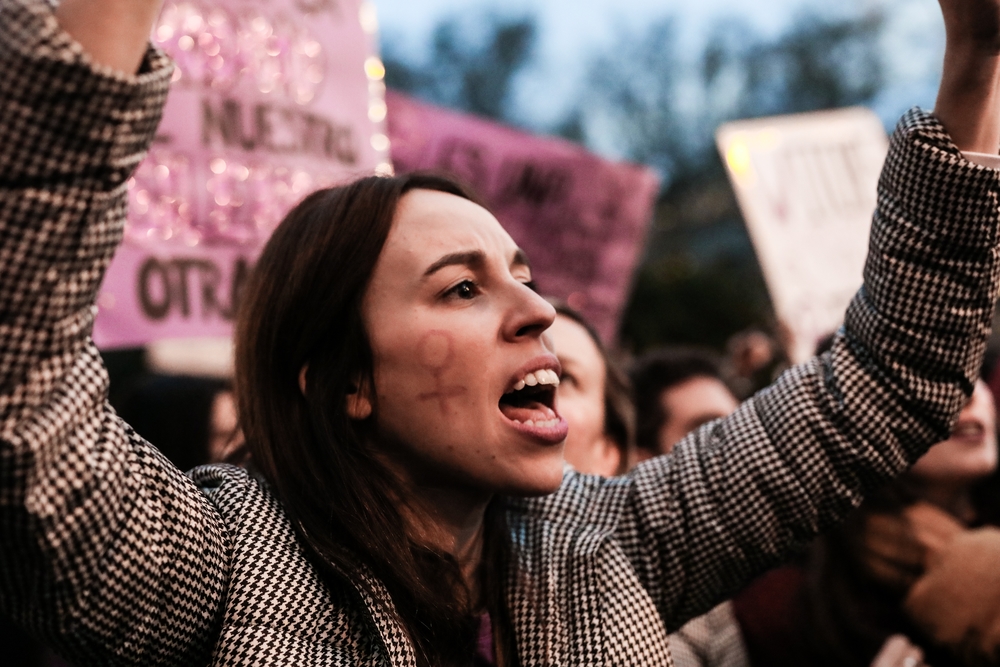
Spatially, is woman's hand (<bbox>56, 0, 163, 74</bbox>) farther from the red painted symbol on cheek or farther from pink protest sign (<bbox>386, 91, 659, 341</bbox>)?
pink protest sign (<bbox>386, 91, 659, 341</bbox>)

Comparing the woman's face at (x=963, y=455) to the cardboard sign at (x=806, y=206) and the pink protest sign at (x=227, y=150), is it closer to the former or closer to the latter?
the cardboard sign at (x=806, y=206)

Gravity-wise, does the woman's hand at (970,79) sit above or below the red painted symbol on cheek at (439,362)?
above

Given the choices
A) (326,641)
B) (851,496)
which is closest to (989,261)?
(851,496)

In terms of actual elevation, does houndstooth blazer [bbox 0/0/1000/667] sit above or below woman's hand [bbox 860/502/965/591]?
above

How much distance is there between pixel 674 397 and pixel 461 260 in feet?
5.72

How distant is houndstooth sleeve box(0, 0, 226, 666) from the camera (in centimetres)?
93

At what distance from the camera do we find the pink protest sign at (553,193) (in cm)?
392

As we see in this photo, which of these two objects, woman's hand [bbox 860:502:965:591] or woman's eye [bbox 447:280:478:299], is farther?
woman's hand [bbox 860:502:965:591]

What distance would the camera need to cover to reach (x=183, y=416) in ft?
8.23

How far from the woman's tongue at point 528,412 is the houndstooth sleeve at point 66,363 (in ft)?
1.93

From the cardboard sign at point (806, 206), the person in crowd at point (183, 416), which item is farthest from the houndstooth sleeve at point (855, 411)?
the cardboard sign at point (806, 206)

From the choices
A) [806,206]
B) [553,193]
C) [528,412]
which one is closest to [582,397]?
[528,412]

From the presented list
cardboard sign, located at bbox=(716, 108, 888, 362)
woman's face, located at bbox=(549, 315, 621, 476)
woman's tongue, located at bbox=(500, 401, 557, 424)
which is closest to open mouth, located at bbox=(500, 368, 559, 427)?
woman's tongue, located at bbox=(500, 401, 557, 424)

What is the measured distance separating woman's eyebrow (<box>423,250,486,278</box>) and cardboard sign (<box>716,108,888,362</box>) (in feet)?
8.46
